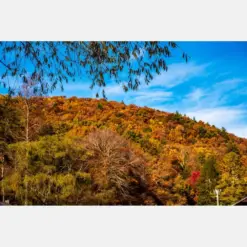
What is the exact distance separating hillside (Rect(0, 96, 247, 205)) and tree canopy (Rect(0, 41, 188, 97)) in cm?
137

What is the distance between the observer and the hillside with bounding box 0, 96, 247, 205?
216 inches

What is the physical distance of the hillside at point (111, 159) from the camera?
5484 mm

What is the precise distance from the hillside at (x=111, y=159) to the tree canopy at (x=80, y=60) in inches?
54.0

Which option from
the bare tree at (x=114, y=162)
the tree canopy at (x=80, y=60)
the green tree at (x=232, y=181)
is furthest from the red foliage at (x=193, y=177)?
the tree canopy at (x=80, y=60)

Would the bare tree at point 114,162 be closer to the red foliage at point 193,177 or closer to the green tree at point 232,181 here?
the red foliage at point 193,177

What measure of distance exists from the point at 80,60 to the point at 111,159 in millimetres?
2114

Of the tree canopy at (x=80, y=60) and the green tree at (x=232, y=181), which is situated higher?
the tree canopy at (x=80, y=60)

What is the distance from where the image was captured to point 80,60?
3832mm

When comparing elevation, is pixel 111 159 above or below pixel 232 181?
above

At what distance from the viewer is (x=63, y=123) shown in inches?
225

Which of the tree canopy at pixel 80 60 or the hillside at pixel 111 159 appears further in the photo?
the hillside at pixel 111 159

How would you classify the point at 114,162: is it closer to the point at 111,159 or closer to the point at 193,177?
the point at 111,159

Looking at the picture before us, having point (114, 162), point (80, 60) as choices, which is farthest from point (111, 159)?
point (80, 60)
